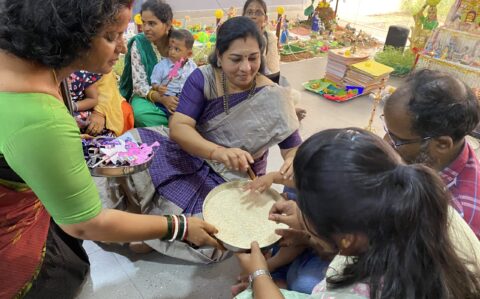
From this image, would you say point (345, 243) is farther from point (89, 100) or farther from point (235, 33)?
point (89, 100)

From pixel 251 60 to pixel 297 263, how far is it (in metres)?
0.93

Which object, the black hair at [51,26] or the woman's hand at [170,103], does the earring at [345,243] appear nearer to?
the black hair at [51,26]

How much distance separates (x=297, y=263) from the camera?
1.40 m

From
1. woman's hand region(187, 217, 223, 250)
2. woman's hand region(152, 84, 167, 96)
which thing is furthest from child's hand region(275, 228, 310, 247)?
woman's hand region(152, 84, 167, 96)

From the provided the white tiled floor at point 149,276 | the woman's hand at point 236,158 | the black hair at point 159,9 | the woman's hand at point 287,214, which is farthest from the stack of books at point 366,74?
the woman's hand at point 287,214

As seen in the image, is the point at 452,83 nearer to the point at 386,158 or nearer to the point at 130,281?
the point at 386,158

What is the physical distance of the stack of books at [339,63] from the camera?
12.4ft

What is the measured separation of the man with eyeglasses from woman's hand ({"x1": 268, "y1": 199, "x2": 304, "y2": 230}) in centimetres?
41

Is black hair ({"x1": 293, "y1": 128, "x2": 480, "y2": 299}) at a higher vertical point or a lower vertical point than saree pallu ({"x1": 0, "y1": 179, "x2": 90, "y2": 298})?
higher

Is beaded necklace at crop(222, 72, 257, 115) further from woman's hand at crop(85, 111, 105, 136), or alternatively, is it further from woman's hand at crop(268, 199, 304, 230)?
woman's hand at crop(85, 111, 105, 136)

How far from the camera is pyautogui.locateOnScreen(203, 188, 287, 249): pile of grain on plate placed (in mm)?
1333

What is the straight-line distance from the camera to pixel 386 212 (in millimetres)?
737

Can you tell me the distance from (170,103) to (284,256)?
1.45 metres

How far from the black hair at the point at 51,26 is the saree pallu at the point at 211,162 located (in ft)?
3.07
